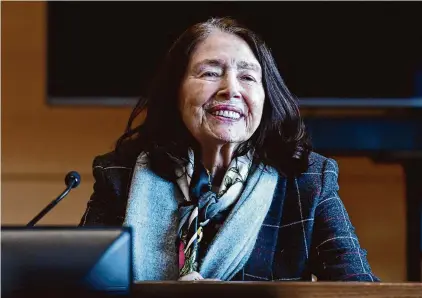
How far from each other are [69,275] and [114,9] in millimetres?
2417

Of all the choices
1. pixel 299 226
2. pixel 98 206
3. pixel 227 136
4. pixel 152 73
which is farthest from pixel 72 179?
pixel 152 73

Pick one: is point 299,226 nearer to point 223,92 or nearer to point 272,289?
point 223,92

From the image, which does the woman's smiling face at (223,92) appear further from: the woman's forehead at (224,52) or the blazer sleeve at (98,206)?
the blazer sleeve at (98,206)

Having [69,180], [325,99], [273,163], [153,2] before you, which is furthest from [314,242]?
[153,2]

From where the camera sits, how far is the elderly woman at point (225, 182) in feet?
4.05

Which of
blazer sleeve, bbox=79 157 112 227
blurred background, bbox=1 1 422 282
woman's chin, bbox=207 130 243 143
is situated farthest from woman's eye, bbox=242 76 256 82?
blurred background, bbox=1 1 422 282

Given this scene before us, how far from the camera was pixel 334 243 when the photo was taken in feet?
4.01

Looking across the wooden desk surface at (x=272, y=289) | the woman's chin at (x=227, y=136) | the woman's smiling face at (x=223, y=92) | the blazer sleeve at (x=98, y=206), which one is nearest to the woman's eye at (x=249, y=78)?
the woman's smiling face at (x=223, y=92)

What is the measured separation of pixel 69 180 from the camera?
1151 millimetres

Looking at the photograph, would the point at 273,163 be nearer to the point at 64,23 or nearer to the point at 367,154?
the point at 367,154

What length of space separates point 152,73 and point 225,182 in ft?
5.58

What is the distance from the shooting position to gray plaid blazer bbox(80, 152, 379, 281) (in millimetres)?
1209

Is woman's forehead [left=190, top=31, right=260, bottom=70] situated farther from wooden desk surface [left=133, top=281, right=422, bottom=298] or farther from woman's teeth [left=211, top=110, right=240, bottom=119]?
wooden desk surface [left=133, top=281, right=422, bottom=298]

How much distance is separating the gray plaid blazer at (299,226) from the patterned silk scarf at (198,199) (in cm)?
8
